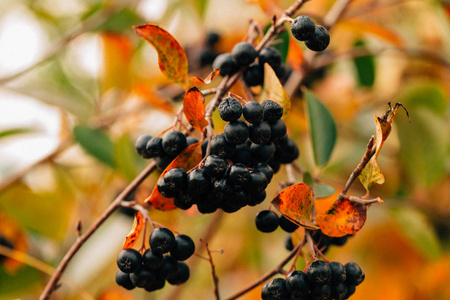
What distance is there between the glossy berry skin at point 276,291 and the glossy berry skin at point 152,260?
188mm

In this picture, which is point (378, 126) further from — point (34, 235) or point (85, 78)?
point (85, 78)

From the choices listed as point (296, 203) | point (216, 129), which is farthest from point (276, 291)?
point (216, 129)

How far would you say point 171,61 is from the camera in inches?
34.0

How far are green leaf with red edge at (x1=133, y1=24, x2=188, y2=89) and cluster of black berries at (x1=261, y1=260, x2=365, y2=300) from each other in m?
0.42

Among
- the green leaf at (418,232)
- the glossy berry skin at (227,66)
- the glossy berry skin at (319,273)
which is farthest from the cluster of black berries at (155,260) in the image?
the green leaf at (418,232)

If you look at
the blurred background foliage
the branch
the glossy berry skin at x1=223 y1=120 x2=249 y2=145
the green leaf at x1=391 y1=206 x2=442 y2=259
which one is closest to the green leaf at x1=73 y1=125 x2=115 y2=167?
the blurred background foliage

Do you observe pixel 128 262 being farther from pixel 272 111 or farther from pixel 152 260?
pixel 272 111

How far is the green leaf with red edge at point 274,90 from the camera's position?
2.61 feet

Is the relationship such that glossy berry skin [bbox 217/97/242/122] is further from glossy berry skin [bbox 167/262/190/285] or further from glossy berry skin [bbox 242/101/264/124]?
glossy berry skin [bbox 167/262/190/285]

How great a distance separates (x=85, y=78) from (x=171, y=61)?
4.77 feet

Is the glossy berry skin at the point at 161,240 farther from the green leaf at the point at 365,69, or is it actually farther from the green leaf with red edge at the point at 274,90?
the green leaf at the point at 365,69

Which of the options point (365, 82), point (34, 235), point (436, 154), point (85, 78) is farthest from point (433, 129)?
point (85, 78)

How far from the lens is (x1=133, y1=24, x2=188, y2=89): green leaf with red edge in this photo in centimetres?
82

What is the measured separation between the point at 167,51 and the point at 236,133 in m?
0.25
